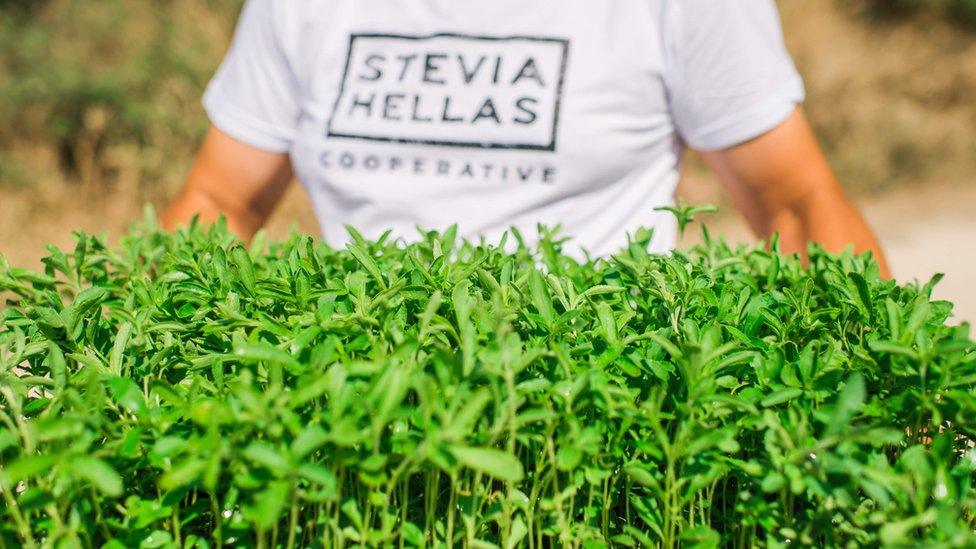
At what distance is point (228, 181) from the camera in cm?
238

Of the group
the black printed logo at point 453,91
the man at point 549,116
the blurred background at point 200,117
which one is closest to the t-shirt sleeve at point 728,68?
the man at point 549,116

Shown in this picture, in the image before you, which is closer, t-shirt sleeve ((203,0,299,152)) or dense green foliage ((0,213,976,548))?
dense green foliage ((0,213,976,548))

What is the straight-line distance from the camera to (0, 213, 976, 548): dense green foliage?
0.85m

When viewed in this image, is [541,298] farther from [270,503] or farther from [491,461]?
[270,503]

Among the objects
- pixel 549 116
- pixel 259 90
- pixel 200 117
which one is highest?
pixel 200 117

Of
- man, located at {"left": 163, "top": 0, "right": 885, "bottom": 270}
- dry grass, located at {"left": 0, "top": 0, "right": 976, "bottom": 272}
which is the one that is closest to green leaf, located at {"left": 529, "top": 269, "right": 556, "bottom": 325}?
man, located at {"left": 163, "top": 0, "right": 885, "bottom": 270}

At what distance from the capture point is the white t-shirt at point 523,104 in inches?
76.5

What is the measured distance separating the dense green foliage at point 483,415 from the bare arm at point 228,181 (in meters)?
1.15

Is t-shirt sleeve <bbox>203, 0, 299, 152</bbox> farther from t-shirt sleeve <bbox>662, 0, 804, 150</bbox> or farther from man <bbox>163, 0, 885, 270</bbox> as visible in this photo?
t-shirt sleeve <bbox>662, 0, 804, 150</bbox>

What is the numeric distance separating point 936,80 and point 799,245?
8148 millimetres

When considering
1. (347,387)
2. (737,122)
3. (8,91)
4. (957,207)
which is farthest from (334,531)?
(957,207)

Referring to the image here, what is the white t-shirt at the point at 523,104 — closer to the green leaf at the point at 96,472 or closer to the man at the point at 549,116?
the man at the point at 549,116

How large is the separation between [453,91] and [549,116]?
0.80ft

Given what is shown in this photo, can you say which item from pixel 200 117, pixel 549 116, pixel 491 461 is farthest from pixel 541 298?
pixel 200 117
